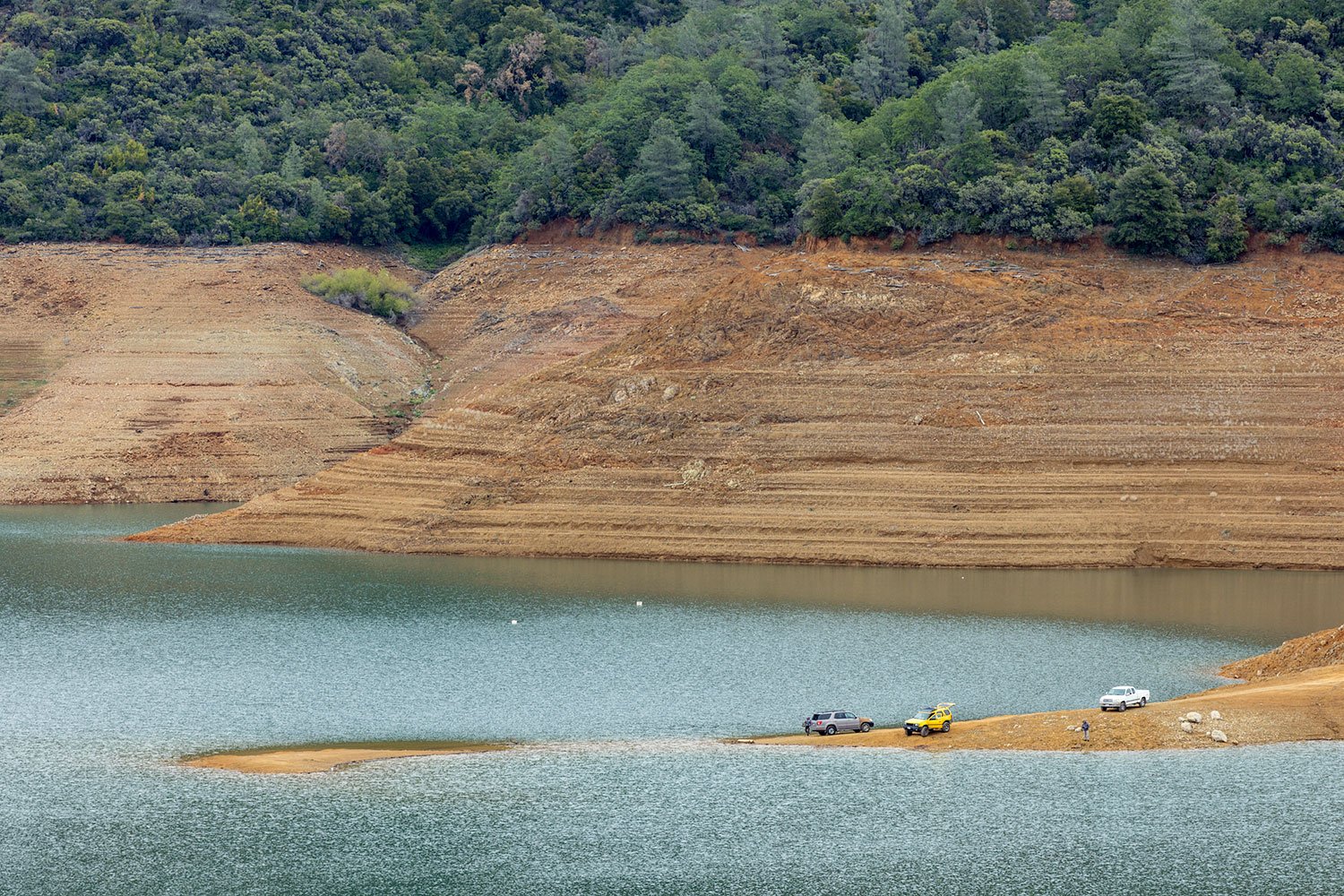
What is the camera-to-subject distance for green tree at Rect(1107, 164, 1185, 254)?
9219 centimetres

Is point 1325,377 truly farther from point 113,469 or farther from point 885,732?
point 113,469

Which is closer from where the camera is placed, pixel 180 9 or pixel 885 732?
pixel 885 732

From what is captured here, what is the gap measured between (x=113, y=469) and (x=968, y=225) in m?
50.1

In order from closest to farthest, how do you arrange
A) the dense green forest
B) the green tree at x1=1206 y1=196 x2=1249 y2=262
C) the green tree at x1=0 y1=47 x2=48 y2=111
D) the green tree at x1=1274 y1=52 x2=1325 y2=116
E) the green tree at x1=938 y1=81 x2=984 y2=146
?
the green tree at x1=1206 y1=196 x2=1249 y2=262 → the dense green forest → the green tree at x1=1274 y1=52 x2=1325 y2=116 → the green tree at x1=938 y1=81 x2=984 y2=146 → the green tree at x1=0 y1=47 x2=48 y2=111

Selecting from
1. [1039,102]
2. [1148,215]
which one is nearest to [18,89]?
[1039,102]

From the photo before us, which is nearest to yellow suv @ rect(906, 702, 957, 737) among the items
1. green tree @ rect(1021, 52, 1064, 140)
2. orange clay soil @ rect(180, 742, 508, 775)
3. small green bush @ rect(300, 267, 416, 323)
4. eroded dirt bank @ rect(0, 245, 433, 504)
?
orange clay soil @ rect(180, 742, 508, 775)

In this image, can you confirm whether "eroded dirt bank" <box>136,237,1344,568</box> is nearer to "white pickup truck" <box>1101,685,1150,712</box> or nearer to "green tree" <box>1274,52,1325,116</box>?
"green tree" <box>1274,52,1325,116</box>

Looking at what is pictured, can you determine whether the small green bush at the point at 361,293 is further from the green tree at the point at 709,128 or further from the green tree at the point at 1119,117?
the green tree at the point at 1119,117

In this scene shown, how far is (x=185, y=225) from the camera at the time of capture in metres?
122

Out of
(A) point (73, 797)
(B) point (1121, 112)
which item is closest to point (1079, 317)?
(B) point (1121, 112)

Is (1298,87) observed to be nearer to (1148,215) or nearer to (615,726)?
(1148,215)

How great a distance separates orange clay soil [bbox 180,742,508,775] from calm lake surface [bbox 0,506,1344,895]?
2.73ft

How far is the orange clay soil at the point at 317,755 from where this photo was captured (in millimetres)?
42406

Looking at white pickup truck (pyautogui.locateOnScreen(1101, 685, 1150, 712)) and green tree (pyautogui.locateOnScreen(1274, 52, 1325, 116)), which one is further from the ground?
green tree (pyautogui.locateOnScreen(1274, 52, 1325, 116))
